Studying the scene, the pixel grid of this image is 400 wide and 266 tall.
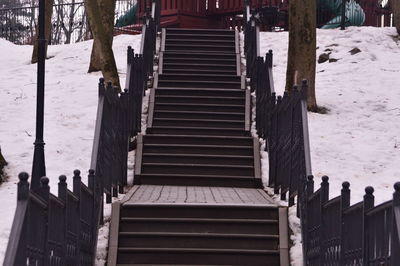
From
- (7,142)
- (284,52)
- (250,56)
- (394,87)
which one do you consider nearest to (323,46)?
(284,52)

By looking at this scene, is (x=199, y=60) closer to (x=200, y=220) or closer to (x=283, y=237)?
(x=200, y=220)

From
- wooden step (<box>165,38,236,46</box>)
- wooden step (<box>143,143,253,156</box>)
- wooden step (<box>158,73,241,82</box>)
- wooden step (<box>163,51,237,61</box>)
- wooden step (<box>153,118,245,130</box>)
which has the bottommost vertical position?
wooden step (<box>143,143,253,156</box>)

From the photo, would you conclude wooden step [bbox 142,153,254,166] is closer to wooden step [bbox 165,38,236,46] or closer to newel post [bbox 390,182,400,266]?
wooden step [bbox 165,38,236,46]

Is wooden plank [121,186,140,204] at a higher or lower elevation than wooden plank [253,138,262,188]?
lower

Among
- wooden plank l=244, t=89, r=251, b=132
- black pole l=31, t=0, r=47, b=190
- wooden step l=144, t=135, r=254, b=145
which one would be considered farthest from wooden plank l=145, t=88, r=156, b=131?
black pole l=31, t=0, r=47, b=190

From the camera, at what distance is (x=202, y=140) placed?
10789mm

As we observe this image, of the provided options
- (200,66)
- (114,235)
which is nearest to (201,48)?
(200,66)

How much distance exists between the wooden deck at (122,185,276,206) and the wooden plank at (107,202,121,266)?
19 centimetres

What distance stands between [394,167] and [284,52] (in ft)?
27.4

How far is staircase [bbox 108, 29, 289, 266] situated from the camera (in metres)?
7.06

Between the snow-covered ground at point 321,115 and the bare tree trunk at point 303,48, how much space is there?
0.84 metres

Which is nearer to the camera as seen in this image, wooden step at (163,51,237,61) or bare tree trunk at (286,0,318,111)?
bare tree trunk at (286,0,318,111)

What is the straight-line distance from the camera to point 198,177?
9.81 meters

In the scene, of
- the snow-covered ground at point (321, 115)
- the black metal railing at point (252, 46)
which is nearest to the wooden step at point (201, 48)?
the black metal railing at point (252, 46)
